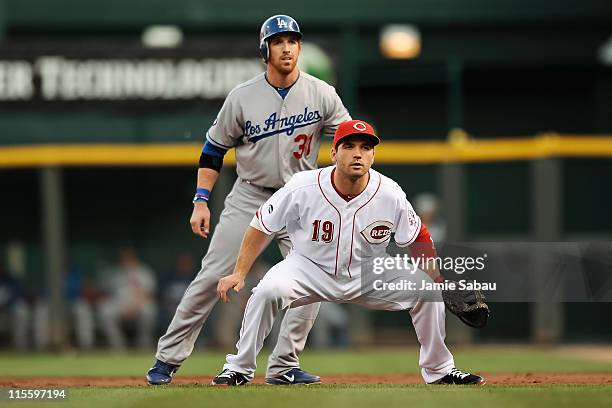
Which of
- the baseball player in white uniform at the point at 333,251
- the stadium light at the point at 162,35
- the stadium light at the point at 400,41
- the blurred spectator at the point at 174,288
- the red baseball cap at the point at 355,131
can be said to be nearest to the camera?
the red baseball cap at the point at 355,131

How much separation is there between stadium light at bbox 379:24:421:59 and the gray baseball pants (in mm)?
9041

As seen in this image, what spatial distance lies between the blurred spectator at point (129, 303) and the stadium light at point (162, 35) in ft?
9.42

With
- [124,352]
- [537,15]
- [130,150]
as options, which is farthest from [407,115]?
[124,352]

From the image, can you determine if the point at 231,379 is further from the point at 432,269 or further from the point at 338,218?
the point at 432,269

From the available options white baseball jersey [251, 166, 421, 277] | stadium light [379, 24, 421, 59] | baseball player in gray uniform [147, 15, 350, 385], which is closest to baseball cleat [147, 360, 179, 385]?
baseball player in gray uniform [147, 15, 350, 385]

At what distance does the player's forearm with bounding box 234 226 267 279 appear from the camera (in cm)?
586

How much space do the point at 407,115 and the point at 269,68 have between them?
30.5 feet

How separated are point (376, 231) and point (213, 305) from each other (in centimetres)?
106

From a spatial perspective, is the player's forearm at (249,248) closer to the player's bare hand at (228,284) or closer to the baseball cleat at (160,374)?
the player's bare hand at (228,284)

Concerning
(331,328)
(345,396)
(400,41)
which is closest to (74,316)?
(331,328)

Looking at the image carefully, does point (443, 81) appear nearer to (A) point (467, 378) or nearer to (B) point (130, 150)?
(B) point (130, 150)

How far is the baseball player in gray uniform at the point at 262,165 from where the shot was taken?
248 inches

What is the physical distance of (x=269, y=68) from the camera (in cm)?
635

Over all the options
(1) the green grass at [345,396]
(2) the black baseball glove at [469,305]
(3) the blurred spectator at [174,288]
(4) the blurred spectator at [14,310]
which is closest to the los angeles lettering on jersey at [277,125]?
(2) the black baseball glove at [469,305]
